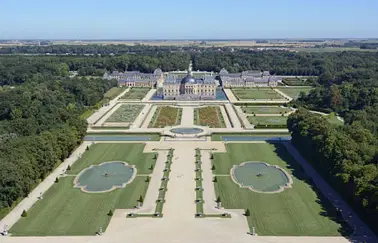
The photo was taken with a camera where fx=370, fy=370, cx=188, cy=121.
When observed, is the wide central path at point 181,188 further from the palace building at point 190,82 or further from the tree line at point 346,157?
the palace building at point 190,82

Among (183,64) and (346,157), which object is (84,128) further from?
(183,64)

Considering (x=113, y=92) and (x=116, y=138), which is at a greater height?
(x=116, y=138)

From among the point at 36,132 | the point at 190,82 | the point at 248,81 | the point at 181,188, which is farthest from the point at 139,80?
the point at 181,188

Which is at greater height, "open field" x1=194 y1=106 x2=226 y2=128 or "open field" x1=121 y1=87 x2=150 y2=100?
"open field" x1=194 y1=106 x2=226 y2=128

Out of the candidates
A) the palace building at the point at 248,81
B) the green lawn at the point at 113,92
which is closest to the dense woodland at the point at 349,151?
the palace building at the point at 248,81

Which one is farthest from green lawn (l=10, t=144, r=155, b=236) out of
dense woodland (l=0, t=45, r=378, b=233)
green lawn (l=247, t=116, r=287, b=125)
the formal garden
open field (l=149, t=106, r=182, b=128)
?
green lawn (l=247, t=116, r=287, b=125)

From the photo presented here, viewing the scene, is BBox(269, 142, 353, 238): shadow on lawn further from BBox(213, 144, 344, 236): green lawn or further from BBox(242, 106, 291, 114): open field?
BBox(242, 106, 291, 114): open field

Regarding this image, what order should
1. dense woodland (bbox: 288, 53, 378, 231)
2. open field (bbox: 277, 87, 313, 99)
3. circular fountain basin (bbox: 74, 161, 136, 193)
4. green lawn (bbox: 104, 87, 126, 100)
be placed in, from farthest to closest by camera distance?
open field (bbox: 277, 87, 313, 99) < green lawn (bbox: 104, 87, 126, 100) < circular fountain basin (bbox: 74, 161, 136, 193) < dense woodland (bbox: 288, 53, 378, 231)
